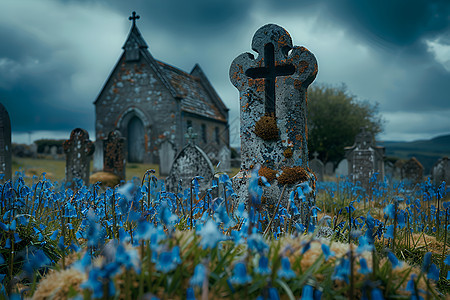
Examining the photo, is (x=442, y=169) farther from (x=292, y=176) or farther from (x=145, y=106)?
Result: (x=145, y=106)

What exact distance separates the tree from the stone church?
10.9 metres

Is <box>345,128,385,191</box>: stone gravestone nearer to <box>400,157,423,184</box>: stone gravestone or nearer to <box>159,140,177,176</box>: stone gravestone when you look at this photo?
<box>400,157,423,184</box>: stone gravestone

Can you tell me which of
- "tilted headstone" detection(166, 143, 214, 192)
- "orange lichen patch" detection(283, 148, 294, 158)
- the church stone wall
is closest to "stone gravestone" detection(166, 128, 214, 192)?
"tilted headstone" detection(166, 143, 214, 192)

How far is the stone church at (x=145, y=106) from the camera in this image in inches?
866

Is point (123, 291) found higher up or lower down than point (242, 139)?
lower down

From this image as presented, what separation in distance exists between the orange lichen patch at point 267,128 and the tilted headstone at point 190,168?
2.74 m

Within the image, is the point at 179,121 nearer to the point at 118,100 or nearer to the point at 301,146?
the point at 118,100

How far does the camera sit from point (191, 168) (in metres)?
7.64

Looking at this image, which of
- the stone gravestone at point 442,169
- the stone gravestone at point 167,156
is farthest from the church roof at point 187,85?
the stone gravestone at point 442,169

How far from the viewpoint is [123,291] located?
6.10 feet

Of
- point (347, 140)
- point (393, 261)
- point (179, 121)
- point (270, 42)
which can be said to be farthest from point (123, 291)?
point (347, 140)

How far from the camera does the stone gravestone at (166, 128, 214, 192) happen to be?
7.45 metres

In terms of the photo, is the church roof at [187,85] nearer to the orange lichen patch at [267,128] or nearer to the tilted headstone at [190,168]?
the tilted headstone at [190,168]

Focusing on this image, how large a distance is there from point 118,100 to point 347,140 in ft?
65.0
